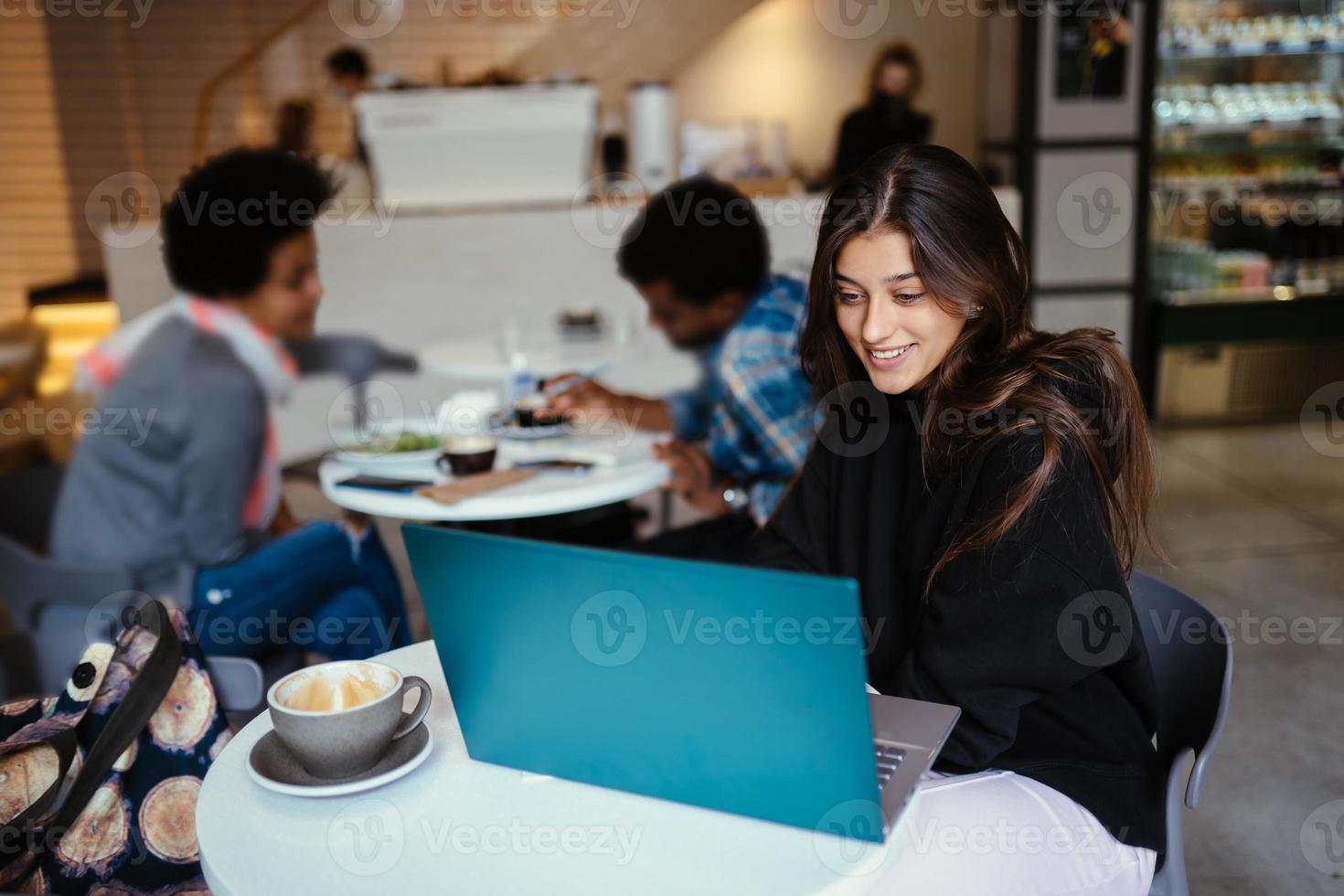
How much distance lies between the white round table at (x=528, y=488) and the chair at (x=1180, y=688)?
99 cm

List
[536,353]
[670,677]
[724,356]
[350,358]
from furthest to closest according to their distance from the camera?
1. [350,358]
2. [536,353]
3. [724,356]
4. [670,677]

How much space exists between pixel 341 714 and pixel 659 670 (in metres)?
0.30

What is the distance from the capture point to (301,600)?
6.88ft

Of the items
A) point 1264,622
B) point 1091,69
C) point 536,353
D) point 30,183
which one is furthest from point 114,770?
point 30,183

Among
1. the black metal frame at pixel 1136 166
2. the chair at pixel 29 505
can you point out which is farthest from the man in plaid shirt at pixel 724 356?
the black metal frame at pixel 1136 166

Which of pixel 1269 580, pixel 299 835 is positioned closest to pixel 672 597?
pixel 299 835

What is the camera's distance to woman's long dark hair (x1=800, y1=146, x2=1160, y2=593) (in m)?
1.25

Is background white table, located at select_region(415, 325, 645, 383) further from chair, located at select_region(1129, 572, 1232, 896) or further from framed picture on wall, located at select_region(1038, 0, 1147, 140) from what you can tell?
framed picture on wall, located at select_region(1038, 0, 1147, 140)

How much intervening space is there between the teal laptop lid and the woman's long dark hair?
0.40 m

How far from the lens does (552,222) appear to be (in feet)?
13.1

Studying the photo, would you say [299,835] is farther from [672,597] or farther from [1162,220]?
[1162,220]

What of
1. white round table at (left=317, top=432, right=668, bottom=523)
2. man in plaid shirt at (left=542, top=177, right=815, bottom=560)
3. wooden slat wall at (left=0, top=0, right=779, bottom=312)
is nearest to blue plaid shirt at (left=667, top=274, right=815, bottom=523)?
man in plaid shirt at (left=542, top=177, right=815, bottom=560)

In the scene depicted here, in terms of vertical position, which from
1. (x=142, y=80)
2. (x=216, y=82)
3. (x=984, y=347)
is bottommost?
(x=984, y=347)

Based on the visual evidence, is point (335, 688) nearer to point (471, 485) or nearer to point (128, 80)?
point (471, 485)
